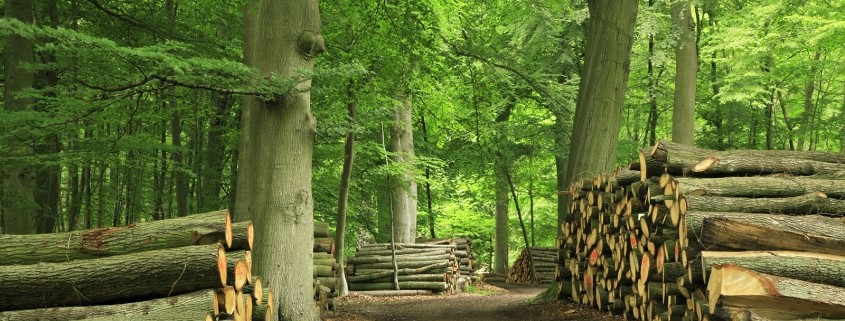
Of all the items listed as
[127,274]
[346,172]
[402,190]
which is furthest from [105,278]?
[402,190]

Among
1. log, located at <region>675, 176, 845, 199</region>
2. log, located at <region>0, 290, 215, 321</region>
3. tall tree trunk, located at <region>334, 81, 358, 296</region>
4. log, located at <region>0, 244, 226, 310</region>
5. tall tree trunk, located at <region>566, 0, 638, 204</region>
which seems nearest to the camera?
log, located at <region>0, 290, 215, 321</region>

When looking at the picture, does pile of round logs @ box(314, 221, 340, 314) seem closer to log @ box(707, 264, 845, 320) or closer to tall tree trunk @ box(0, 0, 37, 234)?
tall tree trunk @ box(0, 0, 37, 234)

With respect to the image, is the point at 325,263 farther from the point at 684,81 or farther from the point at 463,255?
the point at 684,81

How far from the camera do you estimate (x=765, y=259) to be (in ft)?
20.9

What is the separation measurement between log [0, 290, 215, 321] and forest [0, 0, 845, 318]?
2.17 metres

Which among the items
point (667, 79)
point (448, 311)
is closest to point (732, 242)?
point (448, 311)

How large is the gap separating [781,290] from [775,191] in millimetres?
2172

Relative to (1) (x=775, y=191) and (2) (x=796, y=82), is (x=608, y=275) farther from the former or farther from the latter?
(2) (x=796, y=82)

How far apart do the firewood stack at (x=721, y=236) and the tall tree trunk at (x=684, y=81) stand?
24.3 ft

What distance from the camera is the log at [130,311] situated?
5.85 meters

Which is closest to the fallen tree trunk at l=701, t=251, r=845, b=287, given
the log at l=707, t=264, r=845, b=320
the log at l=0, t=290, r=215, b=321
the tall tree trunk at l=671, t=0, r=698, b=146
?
the log at l=707, t=264, r=845, b=320

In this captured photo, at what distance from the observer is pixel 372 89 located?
44.2 feet

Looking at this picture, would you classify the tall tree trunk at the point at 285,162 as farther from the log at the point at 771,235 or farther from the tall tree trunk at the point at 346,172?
the log at the point at 771,235

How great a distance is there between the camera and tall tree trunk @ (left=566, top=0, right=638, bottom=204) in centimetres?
1241
